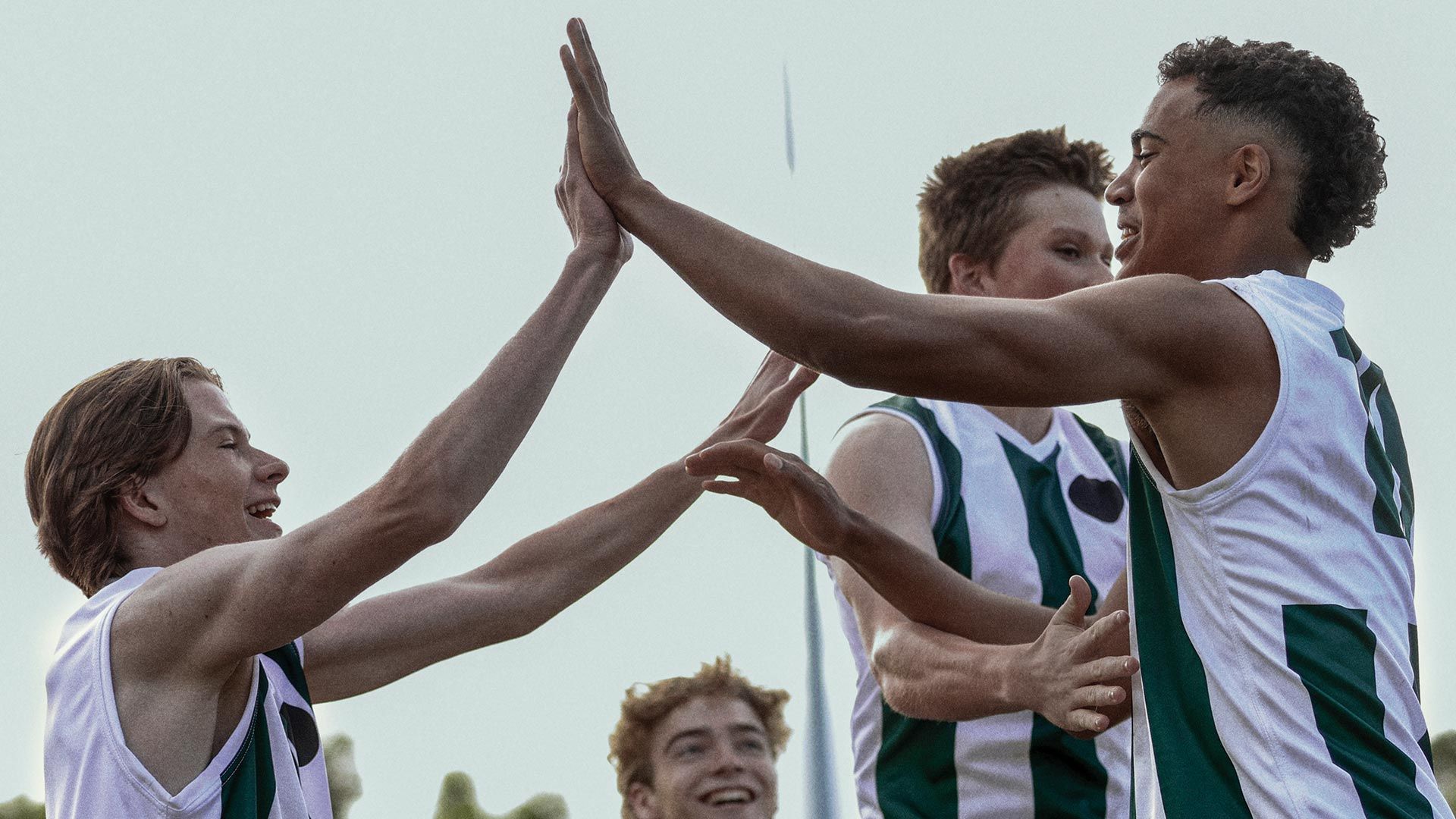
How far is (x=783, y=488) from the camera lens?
3271mm

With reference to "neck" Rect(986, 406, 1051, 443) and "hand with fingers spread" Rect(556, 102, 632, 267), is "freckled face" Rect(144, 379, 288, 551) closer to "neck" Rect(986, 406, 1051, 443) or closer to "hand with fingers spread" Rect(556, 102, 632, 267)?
"hand with fingers spread" Rect(556, 102, 632, 267)

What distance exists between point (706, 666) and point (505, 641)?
2.73 m

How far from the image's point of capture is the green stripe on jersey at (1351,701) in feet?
7.73

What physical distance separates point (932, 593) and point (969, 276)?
3.88 feet

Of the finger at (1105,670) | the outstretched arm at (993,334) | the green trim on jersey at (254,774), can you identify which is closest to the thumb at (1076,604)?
the finger at (1105,670)

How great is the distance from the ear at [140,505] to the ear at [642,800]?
3515 millimetres

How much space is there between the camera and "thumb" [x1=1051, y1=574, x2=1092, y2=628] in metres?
2.71

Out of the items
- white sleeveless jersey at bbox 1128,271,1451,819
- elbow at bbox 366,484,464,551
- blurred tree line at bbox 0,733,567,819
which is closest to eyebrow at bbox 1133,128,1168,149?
white sleeveless jersey at bbox 1128,271,1451,819

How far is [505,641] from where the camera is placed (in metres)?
3.97

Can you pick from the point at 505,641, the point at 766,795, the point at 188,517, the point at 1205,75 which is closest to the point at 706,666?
the point at 766,795

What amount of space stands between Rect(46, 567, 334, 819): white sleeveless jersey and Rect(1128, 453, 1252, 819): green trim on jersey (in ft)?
5.48

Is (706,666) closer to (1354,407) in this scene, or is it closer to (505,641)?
(505,641)

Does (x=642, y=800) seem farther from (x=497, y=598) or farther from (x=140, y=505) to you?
(x=140, y=505)

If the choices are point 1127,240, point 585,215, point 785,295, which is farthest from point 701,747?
point 785,295
